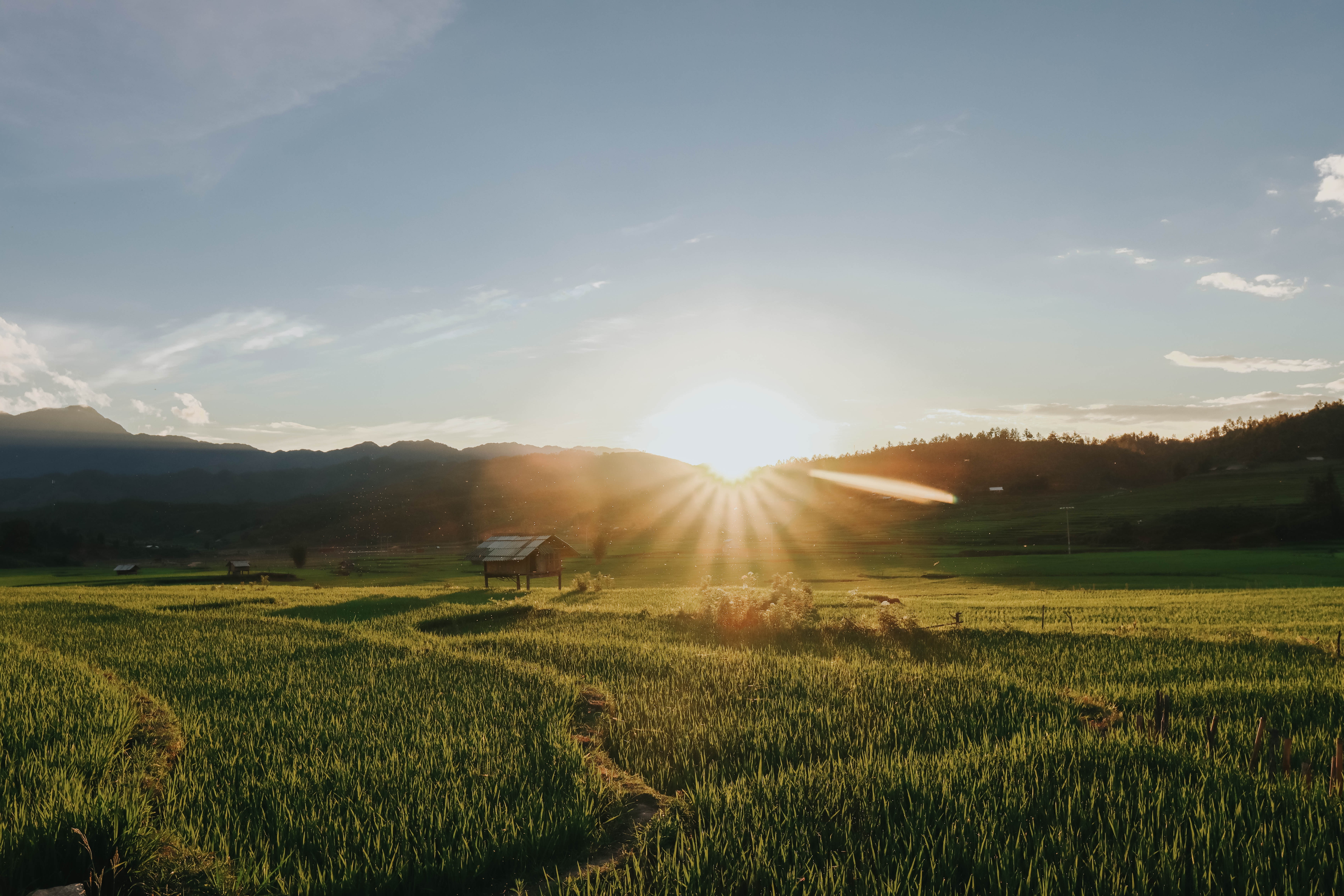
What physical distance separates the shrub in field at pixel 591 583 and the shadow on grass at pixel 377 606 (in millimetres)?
4440

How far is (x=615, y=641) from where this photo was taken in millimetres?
18297

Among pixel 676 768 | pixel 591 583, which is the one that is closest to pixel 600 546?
pixel 591 583

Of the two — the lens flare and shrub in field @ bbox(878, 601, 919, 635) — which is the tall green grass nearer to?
shrub in field @ bbox(878, 601, 919, 635)

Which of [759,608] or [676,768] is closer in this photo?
[676,768]

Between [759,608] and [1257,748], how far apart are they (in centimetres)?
1551

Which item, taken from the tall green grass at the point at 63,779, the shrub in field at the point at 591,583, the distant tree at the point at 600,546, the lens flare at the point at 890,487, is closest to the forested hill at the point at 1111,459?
the lens flare at the point at 890,487

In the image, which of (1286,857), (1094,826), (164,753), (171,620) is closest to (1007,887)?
(1094,826)

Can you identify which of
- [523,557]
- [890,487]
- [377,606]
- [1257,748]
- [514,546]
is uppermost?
[890,487]

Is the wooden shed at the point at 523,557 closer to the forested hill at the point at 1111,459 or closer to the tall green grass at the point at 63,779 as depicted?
the tall green grass at the point at 63,779

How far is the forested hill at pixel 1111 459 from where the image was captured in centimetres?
15550

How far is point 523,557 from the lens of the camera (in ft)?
134

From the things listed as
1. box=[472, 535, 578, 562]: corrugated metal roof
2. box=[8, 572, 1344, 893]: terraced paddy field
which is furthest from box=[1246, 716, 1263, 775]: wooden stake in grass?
box=[472, 535, 578, 562]: corrugated metal roof

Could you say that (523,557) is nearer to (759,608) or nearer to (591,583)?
(591,583)

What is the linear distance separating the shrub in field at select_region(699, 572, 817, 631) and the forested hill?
145 metres
